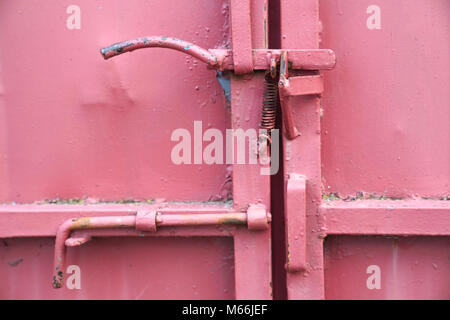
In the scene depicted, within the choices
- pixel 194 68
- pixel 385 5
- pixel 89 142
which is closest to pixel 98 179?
pixel 89 142

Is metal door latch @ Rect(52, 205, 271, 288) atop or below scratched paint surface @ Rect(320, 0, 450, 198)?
below

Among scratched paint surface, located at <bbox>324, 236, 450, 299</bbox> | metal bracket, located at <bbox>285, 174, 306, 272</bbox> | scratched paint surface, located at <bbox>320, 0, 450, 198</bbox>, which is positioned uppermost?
scratched paint surface, located at <bbox>320, 0, 450, 198</bbox>

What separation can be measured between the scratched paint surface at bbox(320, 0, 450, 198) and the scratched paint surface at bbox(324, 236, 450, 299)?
0.13m

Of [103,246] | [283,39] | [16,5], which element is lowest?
[103,246]

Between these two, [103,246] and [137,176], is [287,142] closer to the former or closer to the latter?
[137,176]

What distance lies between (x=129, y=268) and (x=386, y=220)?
2.26 feet

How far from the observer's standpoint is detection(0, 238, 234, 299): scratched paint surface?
95 cm

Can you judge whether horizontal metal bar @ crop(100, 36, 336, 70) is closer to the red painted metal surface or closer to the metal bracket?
the red painted metal surface

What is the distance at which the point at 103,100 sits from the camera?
0.96m

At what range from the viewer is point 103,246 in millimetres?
967

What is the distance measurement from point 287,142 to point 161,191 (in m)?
0.36

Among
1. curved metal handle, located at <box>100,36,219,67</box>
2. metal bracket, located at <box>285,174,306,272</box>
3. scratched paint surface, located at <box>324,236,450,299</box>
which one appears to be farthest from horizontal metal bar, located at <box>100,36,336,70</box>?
scratched paint surface, located at <box>324,236,450,299</box>

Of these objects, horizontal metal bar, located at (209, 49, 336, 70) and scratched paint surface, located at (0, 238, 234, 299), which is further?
scratched paint surface, located at (0, 238, 234, 299)

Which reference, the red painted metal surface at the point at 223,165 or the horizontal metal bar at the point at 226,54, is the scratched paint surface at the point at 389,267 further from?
the horizontal metal bar at the point at 226,54
